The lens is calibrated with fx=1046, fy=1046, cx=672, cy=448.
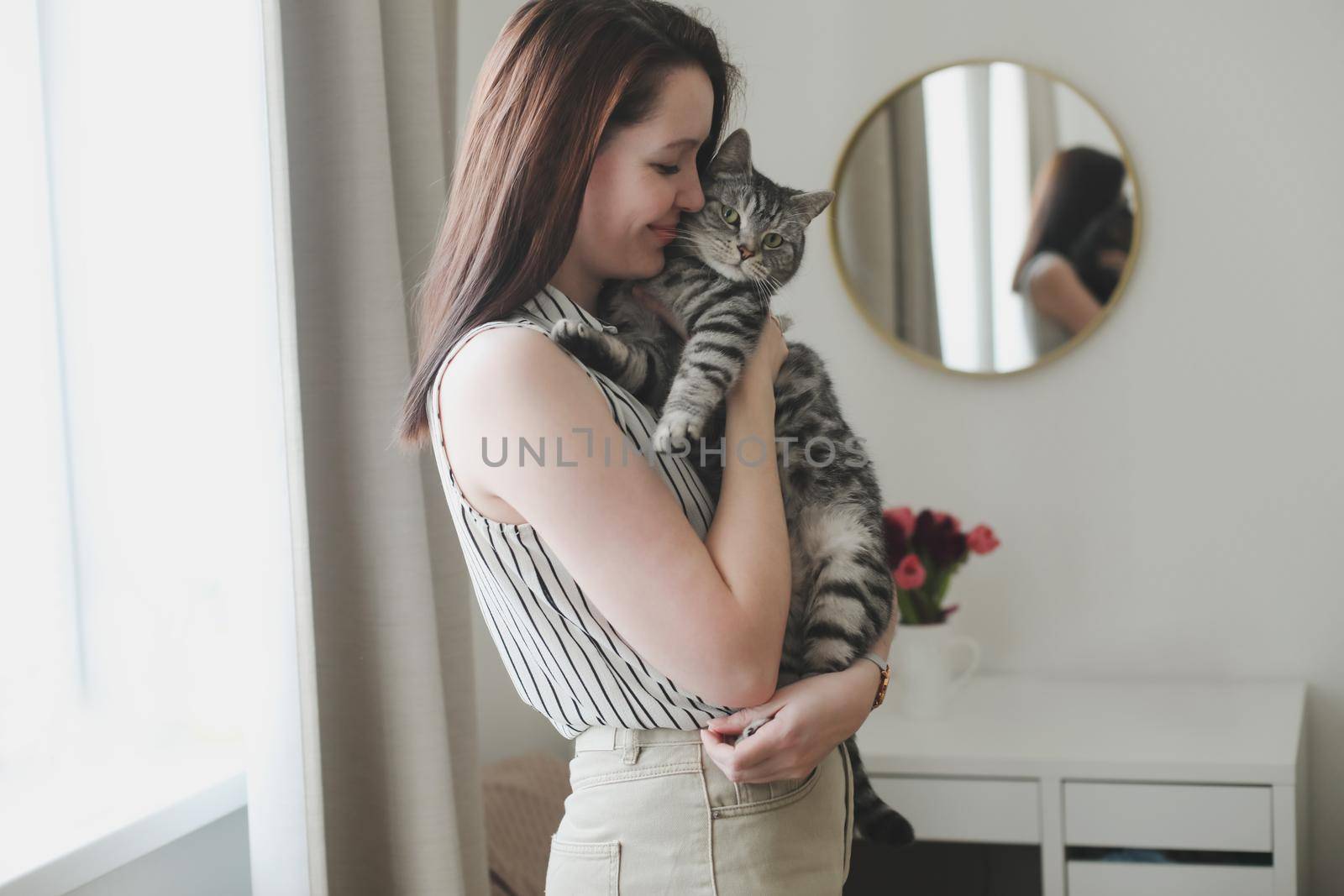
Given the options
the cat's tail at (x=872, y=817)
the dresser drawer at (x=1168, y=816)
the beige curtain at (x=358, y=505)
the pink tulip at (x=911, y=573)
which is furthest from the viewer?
the pink tulip at (x=911, y=573)

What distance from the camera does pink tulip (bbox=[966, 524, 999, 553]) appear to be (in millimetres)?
2211

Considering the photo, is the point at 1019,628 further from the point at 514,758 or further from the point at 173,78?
the point at 173,78

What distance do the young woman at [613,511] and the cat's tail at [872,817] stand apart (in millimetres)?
140

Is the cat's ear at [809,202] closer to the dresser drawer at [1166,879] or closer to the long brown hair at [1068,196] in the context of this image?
the long brown hair at [1068,196]

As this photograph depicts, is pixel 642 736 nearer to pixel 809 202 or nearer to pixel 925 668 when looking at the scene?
pixel 809 202

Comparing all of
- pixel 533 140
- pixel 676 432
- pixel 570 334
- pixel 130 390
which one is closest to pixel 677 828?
pixel 676 432

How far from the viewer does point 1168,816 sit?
1846 mm

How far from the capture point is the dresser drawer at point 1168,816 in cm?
181

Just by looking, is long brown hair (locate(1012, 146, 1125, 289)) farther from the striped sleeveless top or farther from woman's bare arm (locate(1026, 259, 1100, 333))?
the striped sleeveless top

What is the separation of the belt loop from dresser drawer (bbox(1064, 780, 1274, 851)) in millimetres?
1209

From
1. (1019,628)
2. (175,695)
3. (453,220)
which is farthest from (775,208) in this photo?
(1019,628)

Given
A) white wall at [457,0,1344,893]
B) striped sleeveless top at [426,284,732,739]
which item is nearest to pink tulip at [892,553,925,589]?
white wall at [457,0,1344,893]

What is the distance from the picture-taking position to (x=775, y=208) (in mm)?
1393

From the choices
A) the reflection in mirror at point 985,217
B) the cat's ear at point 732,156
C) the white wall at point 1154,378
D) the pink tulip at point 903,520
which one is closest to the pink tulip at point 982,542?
the pink tulip at point 903,520
